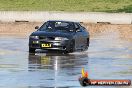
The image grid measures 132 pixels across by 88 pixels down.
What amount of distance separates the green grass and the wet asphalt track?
3408 centimetres

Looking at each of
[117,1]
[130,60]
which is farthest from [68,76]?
[117,1]

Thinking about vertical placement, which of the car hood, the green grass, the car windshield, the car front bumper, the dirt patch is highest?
the green grass

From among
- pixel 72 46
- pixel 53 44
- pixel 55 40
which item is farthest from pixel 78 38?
pixel 53 44

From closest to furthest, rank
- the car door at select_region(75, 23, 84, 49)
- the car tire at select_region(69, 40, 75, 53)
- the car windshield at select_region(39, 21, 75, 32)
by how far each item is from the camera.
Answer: the car tire at select_region(69, 40, 75, 53), the car door at select_region(75, 23, 84, 49), the car windshield at select_region(39, 21, 75, 32)

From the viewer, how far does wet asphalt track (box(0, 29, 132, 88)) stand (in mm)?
16891

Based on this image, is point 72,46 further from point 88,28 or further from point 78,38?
point 88,28

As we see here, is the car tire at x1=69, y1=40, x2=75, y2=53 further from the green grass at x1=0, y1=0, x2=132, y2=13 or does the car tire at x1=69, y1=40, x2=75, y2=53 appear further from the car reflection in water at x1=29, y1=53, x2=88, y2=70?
the green grass at x1=0, y1=0, x2=132, y2=13

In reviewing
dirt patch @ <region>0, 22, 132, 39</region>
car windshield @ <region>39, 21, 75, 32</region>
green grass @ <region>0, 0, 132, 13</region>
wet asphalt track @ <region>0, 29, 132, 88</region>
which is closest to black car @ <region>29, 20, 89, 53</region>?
car windshield @ <region>39, 21, 75, 32</region>

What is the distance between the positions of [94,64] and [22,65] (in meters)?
2.63

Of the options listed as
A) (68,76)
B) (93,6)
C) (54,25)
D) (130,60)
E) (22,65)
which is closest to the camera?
(68,76)

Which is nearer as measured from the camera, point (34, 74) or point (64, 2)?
point (34, 74)

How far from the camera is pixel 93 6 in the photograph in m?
69.3

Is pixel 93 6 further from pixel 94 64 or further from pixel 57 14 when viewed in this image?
pixel 94 64

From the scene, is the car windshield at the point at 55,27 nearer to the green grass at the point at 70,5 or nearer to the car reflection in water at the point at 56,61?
the car reflection in water at the point at 56,61
